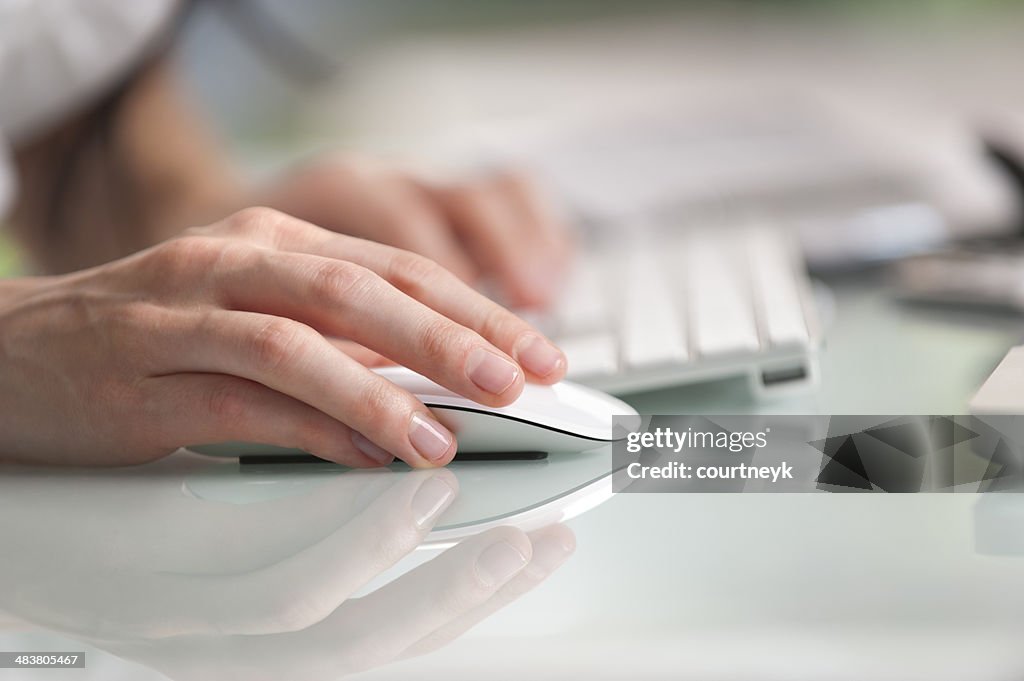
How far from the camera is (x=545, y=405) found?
19.5 inches

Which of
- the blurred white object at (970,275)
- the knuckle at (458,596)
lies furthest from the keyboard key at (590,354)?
the blurred white object at (970,275)

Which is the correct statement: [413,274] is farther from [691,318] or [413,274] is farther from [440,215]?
[440,215]

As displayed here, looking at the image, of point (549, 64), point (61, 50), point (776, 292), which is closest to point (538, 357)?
point (776, 292)

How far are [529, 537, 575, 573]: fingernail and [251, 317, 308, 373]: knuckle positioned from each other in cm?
14

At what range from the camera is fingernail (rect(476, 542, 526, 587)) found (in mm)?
384

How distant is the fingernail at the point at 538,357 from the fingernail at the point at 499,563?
0.11 meters

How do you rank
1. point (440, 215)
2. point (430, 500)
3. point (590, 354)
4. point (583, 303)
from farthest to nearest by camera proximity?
point (440, 215)
point (583, 303)
point (590, 354)
point (430, 500)

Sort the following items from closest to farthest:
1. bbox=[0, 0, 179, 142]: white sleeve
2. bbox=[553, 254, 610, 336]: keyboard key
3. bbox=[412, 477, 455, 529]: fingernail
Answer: bbox=[412, 477, 455, 529]: fingernail
bbox=[553, 254, 610, 336]: keyboard key
bbox=[0, 0, 179, 142]: white sleeve

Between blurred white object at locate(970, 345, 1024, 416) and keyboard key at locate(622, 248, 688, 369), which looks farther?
keyboard key at locate(622, 248, 688, 369)

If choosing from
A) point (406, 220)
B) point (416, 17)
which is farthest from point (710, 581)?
point (416, 17)
